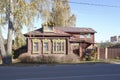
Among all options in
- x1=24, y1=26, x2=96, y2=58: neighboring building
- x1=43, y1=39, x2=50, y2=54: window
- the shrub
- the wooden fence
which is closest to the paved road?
the shrub

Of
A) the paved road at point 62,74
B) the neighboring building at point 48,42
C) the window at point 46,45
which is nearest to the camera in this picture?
the paved road at point 62,74

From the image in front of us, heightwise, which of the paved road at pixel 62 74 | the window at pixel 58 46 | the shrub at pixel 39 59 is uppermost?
the window at pixel 58 46

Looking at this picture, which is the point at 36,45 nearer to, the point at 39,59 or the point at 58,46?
the point at 58,46

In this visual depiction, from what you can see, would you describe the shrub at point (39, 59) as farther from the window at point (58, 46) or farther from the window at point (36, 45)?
the window at point (58, 46)

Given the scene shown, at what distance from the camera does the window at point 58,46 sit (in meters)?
43.1

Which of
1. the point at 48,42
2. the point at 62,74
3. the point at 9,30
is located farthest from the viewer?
the point at 48,42

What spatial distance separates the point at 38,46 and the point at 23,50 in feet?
13.7

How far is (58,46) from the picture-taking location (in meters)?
43.3

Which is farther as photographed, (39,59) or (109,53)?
(109,53)

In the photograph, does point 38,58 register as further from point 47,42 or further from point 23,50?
point 23,50

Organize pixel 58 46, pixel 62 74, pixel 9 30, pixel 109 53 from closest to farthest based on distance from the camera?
1. pixel 62 74
2. pixel 9 30
3. pixel 58 46
4. pixel 109 53

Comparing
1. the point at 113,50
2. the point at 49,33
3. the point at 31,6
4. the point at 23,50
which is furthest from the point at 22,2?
the point at 113,50

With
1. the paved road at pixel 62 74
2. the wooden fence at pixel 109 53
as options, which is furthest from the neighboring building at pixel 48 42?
the paved road at pixel 62 74

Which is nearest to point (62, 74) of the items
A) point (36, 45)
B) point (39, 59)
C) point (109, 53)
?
point (39, 59)
